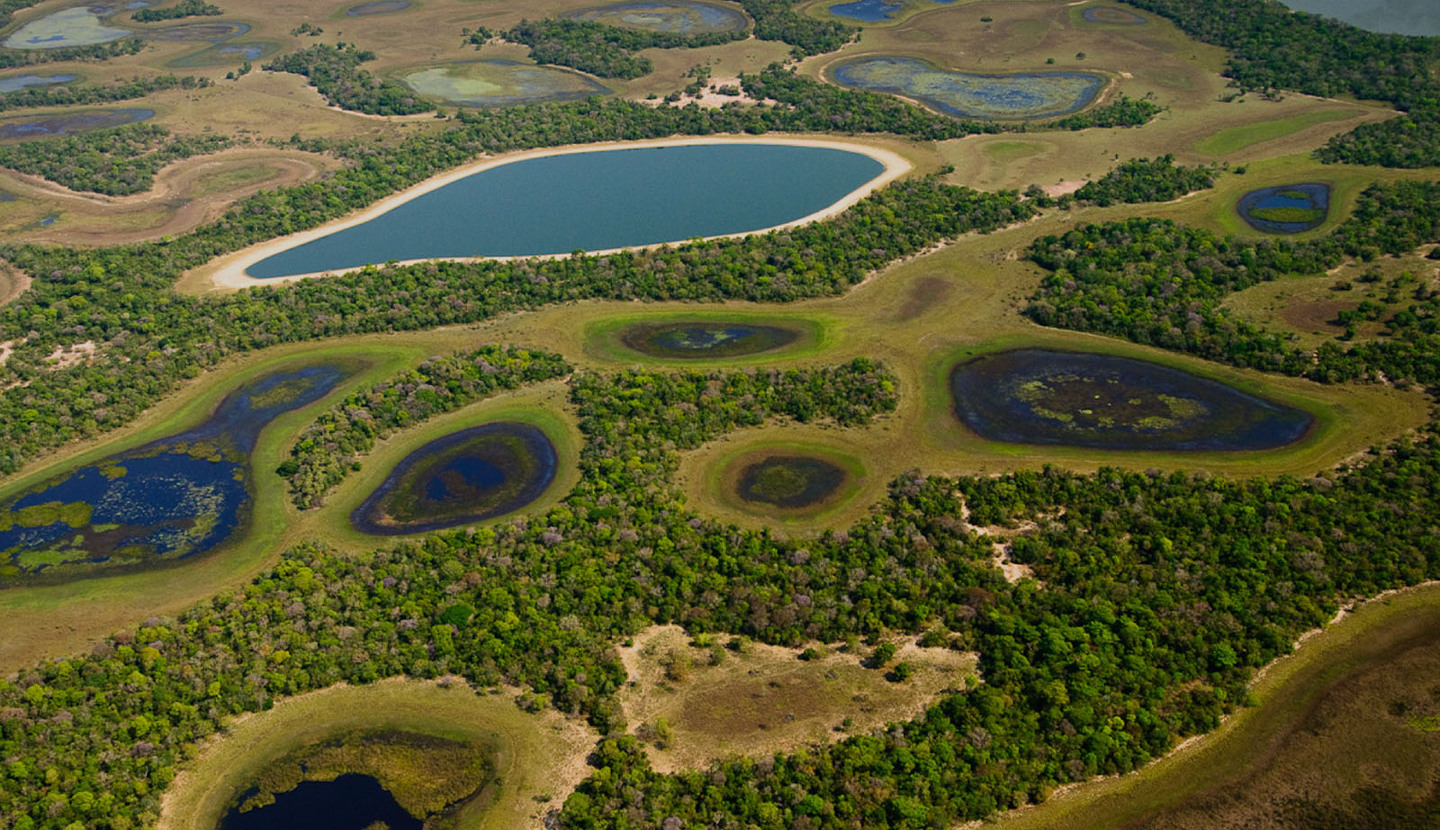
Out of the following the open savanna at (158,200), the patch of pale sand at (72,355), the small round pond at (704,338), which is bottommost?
the patch of pale sand at (72,355)

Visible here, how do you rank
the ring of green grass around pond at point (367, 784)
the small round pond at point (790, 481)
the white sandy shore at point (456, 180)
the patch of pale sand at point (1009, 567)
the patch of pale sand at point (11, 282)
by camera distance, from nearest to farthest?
the ring of green grass around pond at point (367, 784)
the patch of pale sand at point (1009, 567)
the small round pond at point (790, 481)
the patch of pale sand at point (11, 282)
the white sandy shore at point (456, 180)

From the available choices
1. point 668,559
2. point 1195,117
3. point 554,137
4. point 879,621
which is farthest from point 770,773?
point 1195,117

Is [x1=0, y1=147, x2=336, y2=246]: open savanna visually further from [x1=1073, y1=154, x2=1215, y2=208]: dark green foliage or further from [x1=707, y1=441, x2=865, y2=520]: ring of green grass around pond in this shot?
[x1=1073, y1=154, x2=1215, y2=208]: dark green foliage

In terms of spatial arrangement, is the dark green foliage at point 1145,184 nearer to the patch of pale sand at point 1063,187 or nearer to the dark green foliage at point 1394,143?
the patch of pale sand at point 1063,187

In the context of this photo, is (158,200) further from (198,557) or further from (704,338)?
(704,338)

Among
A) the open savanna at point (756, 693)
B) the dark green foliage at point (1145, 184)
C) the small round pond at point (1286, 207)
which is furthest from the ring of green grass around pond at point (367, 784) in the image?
the small round pond at point (1286, 207)

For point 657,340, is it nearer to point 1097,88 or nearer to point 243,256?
point 243,256
